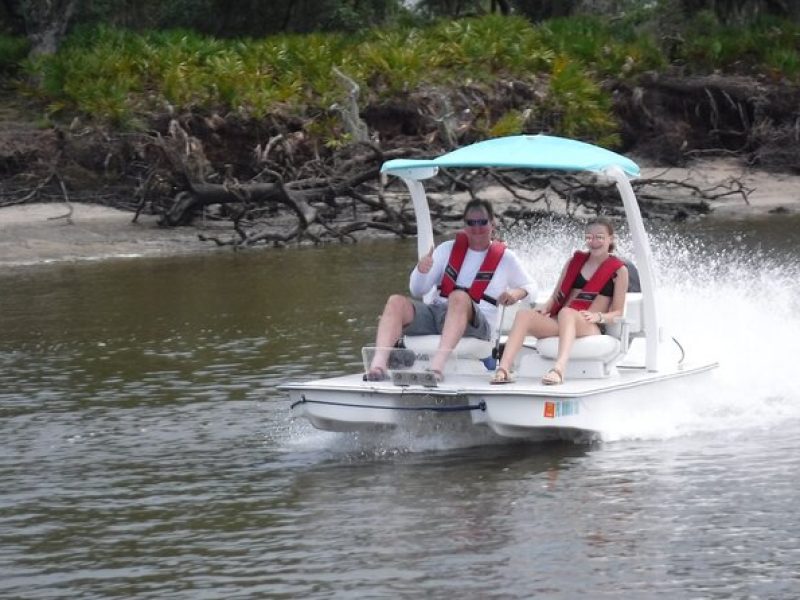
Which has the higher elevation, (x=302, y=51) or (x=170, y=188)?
(x=302, y=51)

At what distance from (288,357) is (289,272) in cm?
743

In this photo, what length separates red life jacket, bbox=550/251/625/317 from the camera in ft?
36.5

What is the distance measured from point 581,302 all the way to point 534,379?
0.63m

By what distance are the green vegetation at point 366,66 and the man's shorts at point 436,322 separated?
1719 centimetres

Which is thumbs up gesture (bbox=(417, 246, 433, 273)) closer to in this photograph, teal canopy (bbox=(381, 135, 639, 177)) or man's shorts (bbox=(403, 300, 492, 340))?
man's shorts (bbox=(403, 300, 492, 340))

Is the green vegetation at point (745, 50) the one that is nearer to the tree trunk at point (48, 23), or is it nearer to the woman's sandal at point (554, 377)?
the tree trunk at point (48, 23)

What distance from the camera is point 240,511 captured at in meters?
9.56

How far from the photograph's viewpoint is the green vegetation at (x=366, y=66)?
29.5 metres

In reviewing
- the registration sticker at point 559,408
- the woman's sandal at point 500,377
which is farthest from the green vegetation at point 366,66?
the registration sticker at point 559,408

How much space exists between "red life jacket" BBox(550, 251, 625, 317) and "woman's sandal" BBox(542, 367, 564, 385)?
0.73 metres

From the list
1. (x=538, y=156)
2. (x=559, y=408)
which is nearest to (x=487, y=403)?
(x=559, y=408)

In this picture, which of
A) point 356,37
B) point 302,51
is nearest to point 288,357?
point 302,51

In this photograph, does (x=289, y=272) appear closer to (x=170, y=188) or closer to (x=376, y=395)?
(x=170, y=188)

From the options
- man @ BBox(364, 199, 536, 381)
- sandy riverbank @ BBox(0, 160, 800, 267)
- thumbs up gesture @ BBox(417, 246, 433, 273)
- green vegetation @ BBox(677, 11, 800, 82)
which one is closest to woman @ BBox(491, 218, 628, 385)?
man @ BBox(364, 199, 536, 381)
